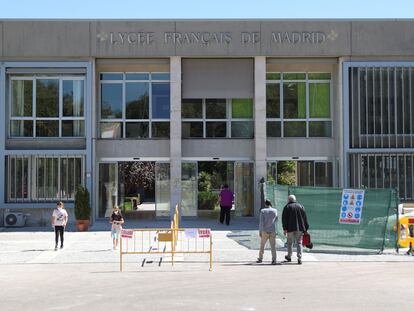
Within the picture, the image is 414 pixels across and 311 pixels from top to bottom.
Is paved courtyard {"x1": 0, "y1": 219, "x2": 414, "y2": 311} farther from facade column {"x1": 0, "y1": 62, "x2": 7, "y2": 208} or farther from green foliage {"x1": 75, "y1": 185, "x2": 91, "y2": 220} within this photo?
facade column {"x1": 0, "y1": 62, "x2": 7, "y2": 208}

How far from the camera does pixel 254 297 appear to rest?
399 inches

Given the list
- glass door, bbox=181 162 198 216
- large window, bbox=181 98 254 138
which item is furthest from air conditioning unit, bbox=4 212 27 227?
large window, bbox=181 98 254 138

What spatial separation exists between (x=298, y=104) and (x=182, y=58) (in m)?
5.60

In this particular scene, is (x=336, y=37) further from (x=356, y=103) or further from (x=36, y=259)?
(x=36, y=259)

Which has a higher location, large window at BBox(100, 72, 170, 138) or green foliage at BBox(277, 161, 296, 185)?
large window at BBox(100, 72, 170, 138)

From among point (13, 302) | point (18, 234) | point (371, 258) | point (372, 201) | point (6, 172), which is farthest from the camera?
point (6, 172)

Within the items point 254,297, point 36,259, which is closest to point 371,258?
point 254,297

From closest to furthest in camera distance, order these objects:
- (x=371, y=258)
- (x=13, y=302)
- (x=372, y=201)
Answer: (x=13, y=302)
(x=371, y=258)
(x=372, y=201)

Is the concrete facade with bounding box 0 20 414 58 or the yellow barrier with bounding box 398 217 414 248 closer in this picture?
the yellow barrier with bounding box 398 217 414 248

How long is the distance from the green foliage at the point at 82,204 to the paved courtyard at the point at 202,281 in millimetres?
5403

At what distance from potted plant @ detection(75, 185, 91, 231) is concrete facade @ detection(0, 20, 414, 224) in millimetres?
1109

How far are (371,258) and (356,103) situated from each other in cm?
1187

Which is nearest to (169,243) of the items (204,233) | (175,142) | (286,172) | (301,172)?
(204,233)

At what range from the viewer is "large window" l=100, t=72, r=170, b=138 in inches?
1041
